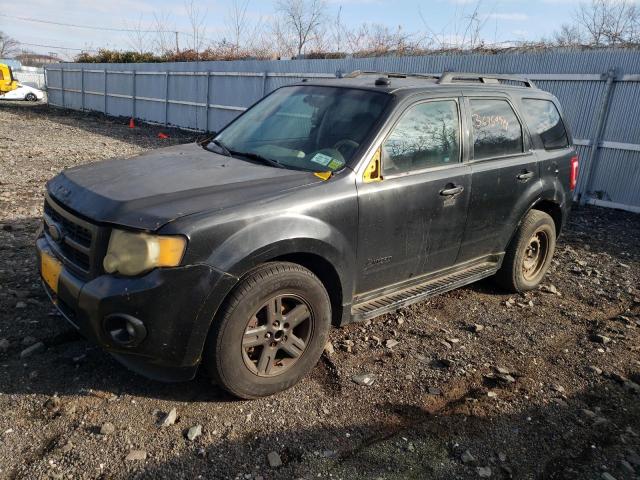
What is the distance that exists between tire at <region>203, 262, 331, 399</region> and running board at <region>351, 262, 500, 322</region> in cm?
38

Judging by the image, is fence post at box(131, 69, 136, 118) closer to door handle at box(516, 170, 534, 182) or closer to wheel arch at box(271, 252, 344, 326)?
door handle at box(516, 170, 534, 182)

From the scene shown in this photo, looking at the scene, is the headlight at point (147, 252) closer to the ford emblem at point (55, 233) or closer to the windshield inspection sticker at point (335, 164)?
the ford emblem at point (55, 233)

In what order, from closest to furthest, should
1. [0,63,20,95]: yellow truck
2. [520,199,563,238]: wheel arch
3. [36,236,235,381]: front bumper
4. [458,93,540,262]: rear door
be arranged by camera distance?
[36,236,235,381]: front bumper, [458,93,540,262]: rear door, [520,199,563,238]: wheel arch, [0,63,20,95]: yellow truck

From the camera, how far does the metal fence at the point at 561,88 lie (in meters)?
8.60

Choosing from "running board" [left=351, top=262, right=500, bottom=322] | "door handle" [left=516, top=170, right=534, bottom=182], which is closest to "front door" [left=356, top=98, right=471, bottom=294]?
"running board" [left=351, top=262, right=500, bottom=322]

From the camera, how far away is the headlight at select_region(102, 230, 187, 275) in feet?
8.55

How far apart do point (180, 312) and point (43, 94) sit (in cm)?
3965

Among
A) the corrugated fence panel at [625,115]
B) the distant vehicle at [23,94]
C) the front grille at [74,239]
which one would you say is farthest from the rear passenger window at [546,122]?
the distant vehicle at [23,94]

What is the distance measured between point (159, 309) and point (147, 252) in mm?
290

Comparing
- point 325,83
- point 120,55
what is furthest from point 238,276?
point 120,55

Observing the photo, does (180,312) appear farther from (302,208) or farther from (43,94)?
(43,94)

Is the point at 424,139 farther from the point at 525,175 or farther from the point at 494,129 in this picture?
the point at 525,175

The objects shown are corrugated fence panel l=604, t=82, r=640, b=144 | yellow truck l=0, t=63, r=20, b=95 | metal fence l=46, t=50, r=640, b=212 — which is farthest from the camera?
yellow truck l=0, t=63, r=20, b=95

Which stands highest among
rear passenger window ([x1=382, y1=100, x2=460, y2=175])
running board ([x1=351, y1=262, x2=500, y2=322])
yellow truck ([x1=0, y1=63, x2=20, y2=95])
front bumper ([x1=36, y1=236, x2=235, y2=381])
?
rear passenger window ([x1=382, y1=100, x2=460, y2=175])
